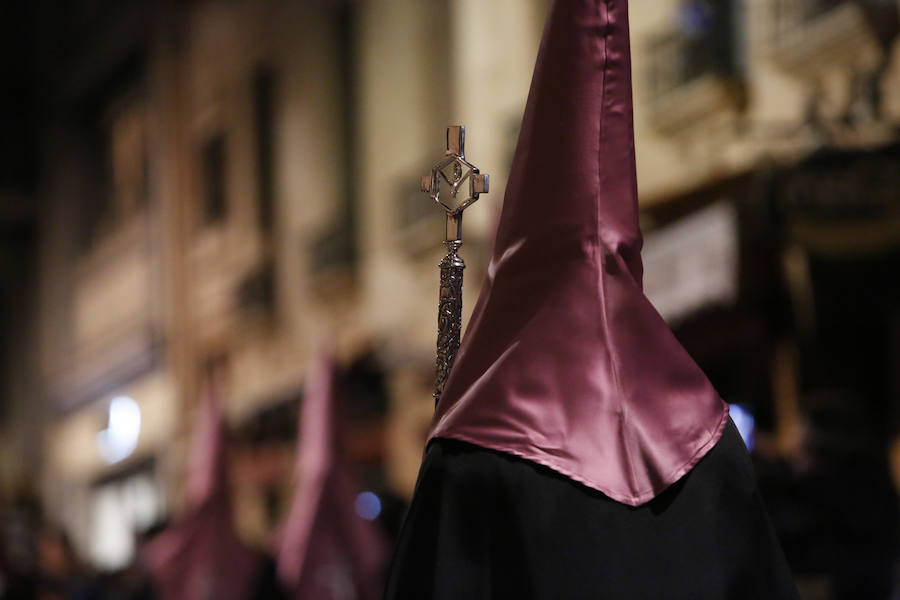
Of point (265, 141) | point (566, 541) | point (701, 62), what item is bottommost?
point (265, 141)

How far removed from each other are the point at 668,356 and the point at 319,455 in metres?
5.98

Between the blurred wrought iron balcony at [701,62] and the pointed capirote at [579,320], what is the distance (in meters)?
8.61

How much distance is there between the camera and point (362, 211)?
55.6ft

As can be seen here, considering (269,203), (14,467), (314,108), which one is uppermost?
(314,108)

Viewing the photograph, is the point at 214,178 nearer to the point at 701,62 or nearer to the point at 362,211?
the point at 362,211

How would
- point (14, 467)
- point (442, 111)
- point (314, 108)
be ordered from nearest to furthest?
point (442, 111) < point (314, 108) < point (14, 467)

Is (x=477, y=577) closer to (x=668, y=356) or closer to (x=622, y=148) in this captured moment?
(x=668, y=356)

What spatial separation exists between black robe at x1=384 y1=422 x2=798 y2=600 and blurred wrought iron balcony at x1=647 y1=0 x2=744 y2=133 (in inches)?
346

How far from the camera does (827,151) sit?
28.3ft

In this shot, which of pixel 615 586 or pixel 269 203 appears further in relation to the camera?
pixel 269 203

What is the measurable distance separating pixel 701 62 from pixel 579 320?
9.10 m

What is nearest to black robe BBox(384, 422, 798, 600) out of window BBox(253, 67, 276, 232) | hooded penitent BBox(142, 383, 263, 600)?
hooded penitent BBox(142, 383, 263, 600)

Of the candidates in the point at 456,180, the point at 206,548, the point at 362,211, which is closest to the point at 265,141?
the point at 362,211

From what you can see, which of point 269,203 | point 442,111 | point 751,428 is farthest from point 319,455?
point 269,203
